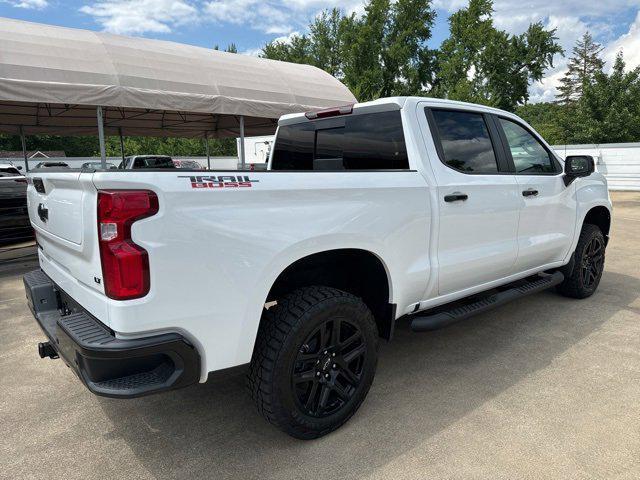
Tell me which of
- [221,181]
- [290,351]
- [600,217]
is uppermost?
[221,181]

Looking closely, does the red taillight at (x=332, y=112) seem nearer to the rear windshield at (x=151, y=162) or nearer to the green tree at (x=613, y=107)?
the rear windshield at (x=151, y=162)

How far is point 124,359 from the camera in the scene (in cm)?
190

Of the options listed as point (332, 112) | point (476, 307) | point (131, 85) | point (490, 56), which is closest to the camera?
point (476, 307)

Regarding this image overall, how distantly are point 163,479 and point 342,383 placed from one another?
1.05 metres

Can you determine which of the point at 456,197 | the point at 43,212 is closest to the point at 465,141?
the point at 456,197

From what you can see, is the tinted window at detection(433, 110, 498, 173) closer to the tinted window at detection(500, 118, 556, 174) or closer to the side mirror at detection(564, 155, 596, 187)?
the tinted window at detection(500, 118, 556, 174)

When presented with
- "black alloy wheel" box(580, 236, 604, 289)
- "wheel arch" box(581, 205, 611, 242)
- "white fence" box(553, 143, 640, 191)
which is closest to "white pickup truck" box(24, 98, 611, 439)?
"black alloy wheel" box(580, 236, 604, 289)

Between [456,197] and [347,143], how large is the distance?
91 cm

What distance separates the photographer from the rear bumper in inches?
74.6

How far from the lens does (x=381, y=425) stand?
8.82ft

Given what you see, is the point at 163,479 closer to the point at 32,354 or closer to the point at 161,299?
the point at 161,299

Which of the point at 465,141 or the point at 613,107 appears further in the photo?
the point at 613,107

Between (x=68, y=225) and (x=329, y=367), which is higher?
(x=68, y=225)

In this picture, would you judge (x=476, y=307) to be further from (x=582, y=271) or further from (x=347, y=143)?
(x=582, y=271)
